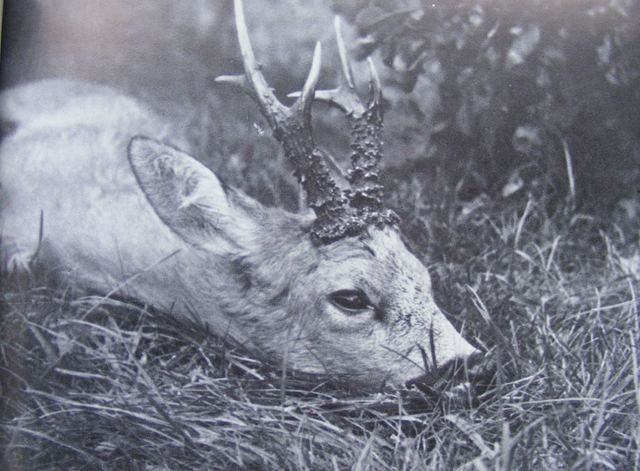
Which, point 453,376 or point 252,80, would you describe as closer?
point 453,376

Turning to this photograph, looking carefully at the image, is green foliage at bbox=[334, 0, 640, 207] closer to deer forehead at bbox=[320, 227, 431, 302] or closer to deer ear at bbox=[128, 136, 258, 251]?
deer forehead at bbox=[320, 227, 431, 302]

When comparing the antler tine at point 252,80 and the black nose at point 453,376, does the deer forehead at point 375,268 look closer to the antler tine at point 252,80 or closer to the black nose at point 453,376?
the black nose at point 453,376

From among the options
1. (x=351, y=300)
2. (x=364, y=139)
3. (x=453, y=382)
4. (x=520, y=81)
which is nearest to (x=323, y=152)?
(x=364, y=139)

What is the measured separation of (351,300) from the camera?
2713mm

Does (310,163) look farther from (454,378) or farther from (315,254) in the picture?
(454,378)

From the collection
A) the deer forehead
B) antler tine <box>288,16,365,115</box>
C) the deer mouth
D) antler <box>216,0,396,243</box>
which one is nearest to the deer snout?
the deer mouth

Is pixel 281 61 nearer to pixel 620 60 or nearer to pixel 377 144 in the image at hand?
pixel 377 144

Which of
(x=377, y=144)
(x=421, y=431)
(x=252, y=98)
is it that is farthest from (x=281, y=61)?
(x=421, y=431)

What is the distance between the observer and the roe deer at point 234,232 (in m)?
2.70

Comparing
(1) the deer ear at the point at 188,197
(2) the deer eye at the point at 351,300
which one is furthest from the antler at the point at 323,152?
(1) the deer ear at the point at 188,197

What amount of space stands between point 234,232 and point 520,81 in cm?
131

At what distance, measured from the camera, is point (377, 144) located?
2.90m

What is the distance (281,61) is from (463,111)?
758 millimetres

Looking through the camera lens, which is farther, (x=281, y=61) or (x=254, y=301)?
(x=281, y=61)
